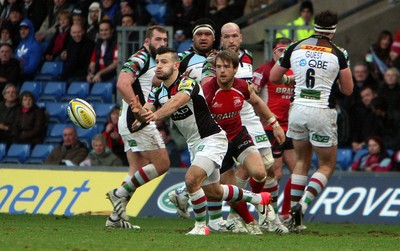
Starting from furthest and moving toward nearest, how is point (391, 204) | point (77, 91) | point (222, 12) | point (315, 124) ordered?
point (77, 91)
point (222, 12)
point (391, 204)
point (315, 124)

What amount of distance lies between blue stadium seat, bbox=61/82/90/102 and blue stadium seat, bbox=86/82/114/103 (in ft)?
0.71

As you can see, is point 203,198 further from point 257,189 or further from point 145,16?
point 145,16

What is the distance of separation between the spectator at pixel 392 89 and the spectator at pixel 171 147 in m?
3.38

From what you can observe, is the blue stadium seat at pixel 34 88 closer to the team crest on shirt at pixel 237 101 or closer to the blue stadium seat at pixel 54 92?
the blue stadium seat at pixel 54 92

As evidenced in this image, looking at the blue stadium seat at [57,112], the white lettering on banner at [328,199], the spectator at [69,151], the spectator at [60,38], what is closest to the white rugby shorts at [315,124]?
the white lettering on banner at [328,199]

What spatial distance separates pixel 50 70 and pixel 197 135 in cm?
1047

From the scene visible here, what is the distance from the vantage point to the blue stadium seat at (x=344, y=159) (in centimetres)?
2030

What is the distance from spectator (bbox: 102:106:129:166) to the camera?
21.1 m

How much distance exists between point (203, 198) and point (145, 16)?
10.1 m

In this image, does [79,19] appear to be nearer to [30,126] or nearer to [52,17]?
[52,17]

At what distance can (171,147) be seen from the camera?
67.6 feet

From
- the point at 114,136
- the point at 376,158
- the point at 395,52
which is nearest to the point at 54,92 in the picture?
the point at 114,136

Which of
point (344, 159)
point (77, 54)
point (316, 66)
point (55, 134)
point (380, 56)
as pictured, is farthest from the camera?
point (77, 54)

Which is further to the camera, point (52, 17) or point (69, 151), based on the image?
point (52, 17)
